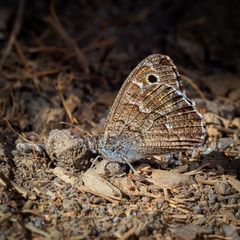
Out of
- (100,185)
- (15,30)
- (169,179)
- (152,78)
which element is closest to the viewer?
(100,185)

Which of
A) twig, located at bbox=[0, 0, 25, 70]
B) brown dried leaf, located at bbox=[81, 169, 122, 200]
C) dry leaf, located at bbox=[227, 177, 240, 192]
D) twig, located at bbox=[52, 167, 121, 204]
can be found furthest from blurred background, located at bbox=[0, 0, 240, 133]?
dry leaf, located at bbox=[227, 177, 240, 192]

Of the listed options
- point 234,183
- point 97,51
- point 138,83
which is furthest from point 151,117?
point 97,51

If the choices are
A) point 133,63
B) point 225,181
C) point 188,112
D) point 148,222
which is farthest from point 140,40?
point 148,222

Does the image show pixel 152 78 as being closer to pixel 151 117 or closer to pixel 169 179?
pixel 151 117

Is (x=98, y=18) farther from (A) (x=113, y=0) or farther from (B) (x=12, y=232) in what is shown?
(B) (x=12, y=232)

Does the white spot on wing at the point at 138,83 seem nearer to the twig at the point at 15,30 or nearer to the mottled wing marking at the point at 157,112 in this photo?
the mottled wing marking at the point at 157,112

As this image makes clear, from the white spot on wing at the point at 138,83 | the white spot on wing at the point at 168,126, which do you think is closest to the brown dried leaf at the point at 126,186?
the white spot on wing at the point at 168,126
